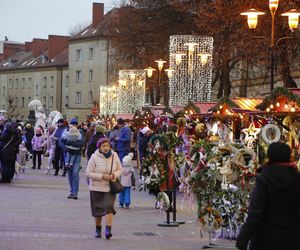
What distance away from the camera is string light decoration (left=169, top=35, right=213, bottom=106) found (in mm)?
30688

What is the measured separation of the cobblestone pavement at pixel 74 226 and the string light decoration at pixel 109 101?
22597 millimetres

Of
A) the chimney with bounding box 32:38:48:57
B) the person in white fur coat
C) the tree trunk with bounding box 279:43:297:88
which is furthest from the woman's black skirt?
the chimney with bounding box 32:38:48:57

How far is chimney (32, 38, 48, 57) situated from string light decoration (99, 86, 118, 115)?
64.7 meters

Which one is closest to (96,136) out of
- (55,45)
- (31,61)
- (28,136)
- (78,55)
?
(28,136)

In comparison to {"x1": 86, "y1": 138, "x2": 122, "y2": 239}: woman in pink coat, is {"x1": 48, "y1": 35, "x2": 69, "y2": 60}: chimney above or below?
above

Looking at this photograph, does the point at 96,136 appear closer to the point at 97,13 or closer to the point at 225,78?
the point at 225,78

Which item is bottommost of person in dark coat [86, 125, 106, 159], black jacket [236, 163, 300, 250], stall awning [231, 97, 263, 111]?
black jacket [236, 163, 300, 250]

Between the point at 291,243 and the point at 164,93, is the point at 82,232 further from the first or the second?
the point at 164,93

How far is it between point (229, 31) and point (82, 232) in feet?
81.2

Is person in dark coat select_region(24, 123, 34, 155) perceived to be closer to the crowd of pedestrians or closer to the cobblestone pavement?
the crowd of pedestrians

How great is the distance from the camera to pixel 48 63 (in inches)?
4099

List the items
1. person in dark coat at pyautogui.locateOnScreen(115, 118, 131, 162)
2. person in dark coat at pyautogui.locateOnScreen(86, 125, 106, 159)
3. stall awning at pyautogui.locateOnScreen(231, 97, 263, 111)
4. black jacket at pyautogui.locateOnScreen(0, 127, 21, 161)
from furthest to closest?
stall awning at pyautogui.locateOnScreen(231, 97, 263, 111) < black jacket at pyautogui.locateOnScreen(0, 127, 21, 161) < person in dark coat at pyautogui.locateOnScreen(115, 118, 131, 162) < person in dark coat at pyautogui.locateOnScreen(86, 125, 106, 159)

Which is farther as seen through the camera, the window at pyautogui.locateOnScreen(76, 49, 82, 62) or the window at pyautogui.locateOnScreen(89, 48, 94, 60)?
the window at pyautogui.locateOnScreen(76, 49, 82, 62)

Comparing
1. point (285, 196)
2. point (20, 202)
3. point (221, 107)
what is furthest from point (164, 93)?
point (285, 196)
